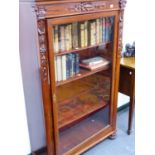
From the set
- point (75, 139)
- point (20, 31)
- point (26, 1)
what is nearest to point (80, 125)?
point (75, 139)

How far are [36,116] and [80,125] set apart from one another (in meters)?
0.54

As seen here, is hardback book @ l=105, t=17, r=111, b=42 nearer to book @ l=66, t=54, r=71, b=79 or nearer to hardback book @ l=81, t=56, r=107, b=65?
hardback book @ l=81, t=56, r=107, b=65

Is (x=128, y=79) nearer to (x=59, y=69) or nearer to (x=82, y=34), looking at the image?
(x=82, y=34)

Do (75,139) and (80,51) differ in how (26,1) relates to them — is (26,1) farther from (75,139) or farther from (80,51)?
(75,139)

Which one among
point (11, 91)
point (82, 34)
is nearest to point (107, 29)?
point (82, 34)

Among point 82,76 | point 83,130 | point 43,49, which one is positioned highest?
point 43,49

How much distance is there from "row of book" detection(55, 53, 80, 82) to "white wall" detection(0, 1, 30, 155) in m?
0.33

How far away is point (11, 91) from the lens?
1.66m

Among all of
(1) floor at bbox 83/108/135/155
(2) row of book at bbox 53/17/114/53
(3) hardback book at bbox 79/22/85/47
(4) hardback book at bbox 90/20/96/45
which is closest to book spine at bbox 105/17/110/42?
(2) row of book at bbox 53/17/114/53

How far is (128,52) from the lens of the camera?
2217 millimetres

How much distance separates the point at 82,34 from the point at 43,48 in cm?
46

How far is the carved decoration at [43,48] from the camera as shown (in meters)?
1.26

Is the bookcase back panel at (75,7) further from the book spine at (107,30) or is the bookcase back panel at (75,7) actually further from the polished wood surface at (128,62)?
the polished wood surface at (128,62)

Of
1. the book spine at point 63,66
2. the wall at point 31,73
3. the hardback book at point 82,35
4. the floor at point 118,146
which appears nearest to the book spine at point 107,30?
the hardback book at point 82,35
